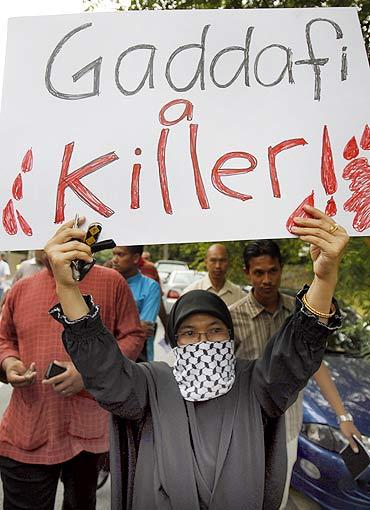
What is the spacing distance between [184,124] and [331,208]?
1.66 ft

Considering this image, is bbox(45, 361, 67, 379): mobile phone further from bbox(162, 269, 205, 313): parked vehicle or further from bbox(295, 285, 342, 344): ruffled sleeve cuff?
bbox(162, 269, 205, 313): parked vehicle

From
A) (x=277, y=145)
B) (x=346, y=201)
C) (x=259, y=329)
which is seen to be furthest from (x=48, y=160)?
(x=259, y=329)

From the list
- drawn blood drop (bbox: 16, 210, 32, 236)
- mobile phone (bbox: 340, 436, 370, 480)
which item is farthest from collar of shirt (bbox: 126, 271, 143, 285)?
drawn blood drop (bbox: 16, 210, 32, 236)

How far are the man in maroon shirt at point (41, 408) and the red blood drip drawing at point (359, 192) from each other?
1.20m

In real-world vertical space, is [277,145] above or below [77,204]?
above

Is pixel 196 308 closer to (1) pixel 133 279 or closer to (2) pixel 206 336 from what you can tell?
(2) pixel 206 336

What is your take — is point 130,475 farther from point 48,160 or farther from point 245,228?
point 48,160

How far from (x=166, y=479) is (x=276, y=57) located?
4.31ft

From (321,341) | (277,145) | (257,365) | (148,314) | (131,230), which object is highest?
(277,145)

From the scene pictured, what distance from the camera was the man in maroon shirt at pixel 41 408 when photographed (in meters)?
2.32

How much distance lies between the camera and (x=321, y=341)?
1.61 m

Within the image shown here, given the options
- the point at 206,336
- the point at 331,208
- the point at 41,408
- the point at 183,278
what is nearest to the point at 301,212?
the point at 331,208

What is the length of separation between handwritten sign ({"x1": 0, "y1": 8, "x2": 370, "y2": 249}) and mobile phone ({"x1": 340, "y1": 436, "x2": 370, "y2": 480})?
162cm

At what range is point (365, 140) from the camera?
1.75m
